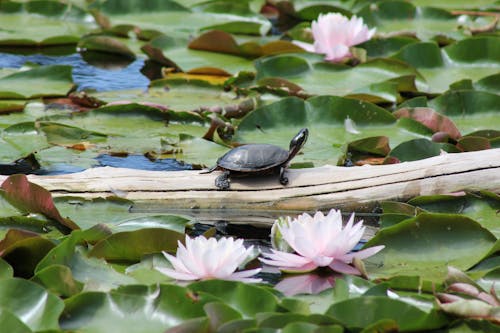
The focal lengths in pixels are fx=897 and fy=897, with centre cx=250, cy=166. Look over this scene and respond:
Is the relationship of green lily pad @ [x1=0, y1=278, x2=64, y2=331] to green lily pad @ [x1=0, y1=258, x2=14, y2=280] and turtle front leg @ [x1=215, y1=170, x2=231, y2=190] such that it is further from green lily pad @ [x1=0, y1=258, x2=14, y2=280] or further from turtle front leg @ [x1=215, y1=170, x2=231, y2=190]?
turtle front leg @ [x1=215, y1=170, x2=231, y2=190]

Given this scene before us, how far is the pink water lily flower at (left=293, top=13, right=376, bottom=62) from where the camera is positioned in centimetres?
609

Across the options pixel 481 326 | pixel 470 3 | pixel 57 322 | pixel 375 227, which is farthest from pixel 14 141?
pixel 470 3

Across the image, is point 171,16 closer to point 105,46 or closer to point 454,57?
point 105,46

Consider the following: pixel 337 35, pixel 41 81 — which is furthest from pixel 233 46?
pixel 41 81

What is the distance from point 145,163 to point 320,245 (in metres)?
1.80

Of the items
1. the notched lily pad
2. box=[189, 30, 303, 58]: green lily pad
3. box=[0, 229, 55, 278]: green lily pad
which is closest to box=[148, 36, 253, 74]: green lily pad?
box=[189, 30, 303, 58]: green lily pad

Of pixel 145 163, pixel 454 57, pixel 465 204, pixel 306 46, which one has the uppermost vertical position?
pixel 465 204

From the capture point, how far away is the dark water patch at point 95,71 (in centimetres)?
613

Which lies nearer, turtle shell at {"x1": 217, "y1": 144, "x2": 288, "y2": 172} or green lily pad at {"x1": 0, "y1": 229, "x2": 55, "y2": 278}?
green lily pad at {"x1": 0, "y1": 229, "x2": 55, "y2": 278}

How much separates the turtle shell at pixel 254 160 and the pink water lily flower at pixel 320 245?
2.59ft

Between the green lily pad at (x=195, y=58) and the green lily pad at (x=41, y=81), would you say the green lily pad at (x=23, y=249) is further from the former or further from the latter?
the green lily pad at (x=195, y=58)

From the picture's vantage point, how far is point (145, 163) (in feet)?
15.5

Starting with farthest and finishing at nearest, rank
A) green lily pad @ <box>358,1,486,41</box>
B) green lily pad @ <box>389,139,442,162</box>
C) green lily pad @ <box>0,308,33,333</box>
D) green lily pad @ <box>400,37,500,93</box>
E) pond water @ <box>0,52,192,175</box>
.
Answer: green lily pad @ <box>358,1,486,41</box> < pond water @ <box>0,52,192,175</box> < green lily pad @ <box>400,37,500,93</box> < green lily pad @ <box>389,139,442,162</box> < green lily pad @ <box>0,308,33,333</box>

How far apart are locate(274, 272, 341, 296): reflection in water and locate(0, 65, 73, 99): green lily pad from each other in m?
2.93
